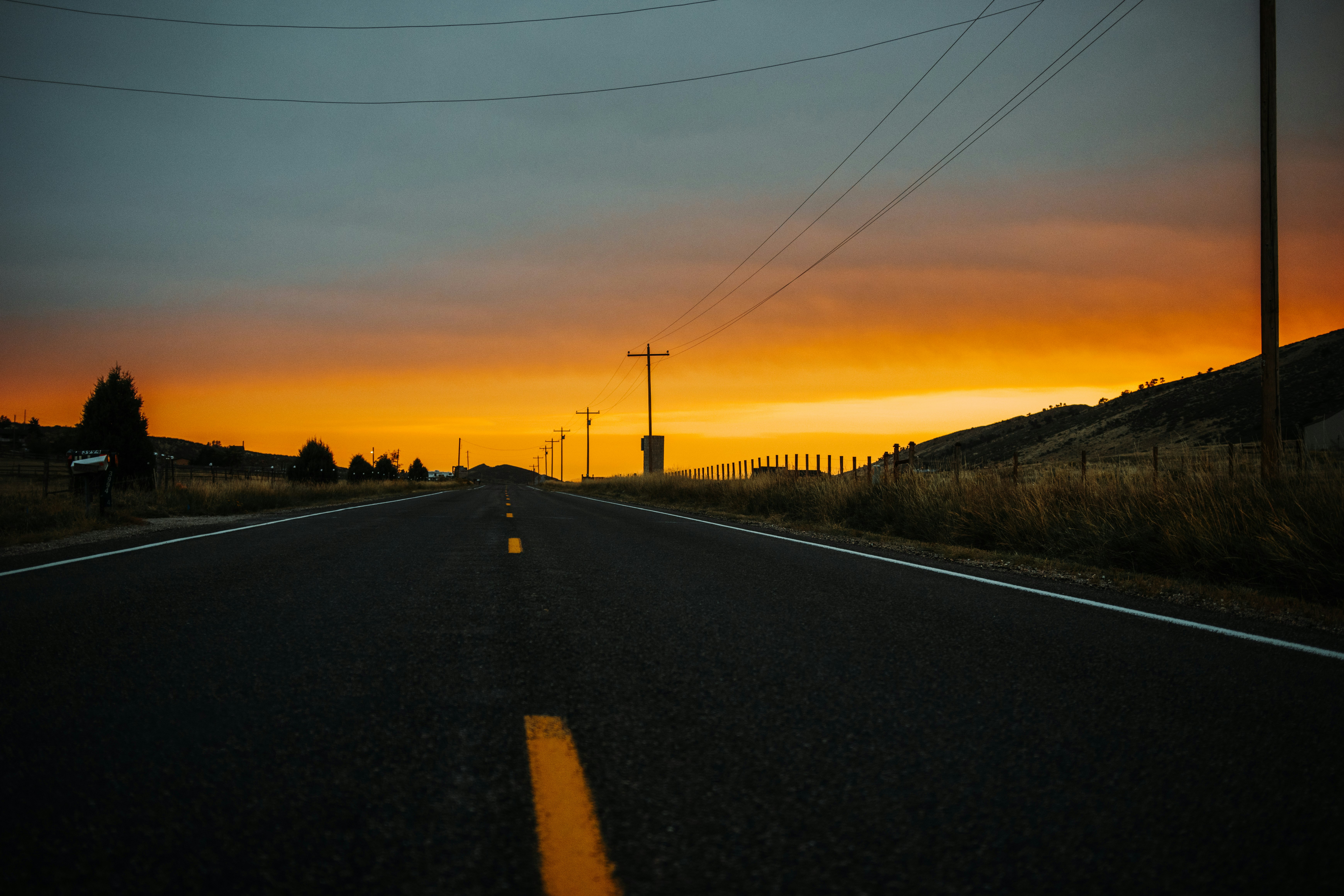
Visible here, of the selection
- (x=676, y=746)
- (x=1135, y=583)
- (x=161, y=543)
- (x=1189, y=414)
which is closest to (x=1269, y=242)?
(x=1135, y=583)

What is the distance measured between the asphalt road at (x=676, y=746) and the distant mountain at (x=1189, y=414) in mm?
49146

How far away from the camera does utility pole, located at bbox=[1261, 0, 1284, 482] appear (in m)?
10.4

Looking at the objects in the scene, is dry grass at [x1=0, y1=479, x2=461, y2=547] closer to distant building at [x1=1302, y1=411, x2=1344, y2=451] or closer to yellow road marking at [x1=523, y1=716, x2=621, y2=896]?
yellow road marking at [x1=523, y1=716, x2=621, y2=896]

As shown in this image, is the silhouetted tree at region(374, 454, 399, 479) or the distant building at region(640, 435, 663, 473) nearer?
the distant building at region(640, 435, 663, 473)

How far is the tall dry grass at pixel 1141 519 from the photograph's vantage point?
7.11m

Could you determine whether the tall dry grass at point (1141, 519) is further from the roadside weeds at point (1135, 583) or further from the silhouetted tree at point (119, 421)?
the silhouetted tree at point (119, 421)

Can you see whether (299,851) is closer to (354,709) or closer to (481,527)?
(354,709)

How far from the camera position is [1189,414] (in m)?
65.6

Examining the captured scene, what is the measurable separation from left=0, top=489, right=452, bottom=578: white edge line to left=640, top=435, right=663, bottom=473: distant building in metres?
35.8

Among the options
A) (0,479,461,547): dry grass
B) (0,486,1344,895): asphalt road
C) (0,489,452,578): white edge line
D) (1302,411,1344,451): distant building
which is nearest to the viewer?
(0,486,1344,895): asphalt road

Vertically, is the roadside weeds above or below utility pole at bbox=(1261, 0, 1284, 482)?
below

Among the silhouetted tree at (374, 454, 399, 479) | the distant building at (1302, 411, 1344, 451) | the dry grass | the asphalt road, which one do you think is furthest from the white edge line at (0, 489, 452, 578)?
the silhouetted tree at (374, 454, 399, 479)

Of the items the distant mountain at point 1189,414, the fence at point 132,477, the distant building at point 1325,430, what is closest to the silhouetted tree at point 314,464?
the fence at point 132,477

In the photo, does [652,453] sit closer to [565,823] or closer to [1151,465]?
[1151,465]
